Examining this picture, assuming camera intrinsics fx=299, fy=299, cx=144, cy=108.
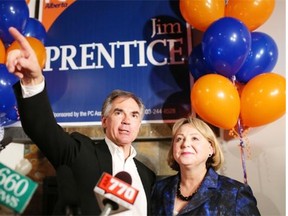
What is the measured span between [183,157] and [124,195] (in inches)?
29.2

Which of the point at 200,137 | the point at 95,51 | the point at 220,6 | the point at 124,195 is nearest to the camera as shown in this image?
the point at 124,195

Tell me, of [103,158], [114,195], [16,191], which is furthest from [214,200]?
[16,191]

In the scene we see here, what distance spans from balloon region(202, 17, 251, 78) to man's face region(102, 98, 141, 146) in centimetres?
57

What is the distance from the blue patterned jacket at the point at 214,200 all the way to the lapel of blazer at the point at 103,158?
31 centimetres

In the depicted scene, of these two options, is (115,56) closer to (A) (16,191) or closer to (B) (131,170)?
(B) (131,170)

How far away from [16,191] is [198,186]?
0.97 m

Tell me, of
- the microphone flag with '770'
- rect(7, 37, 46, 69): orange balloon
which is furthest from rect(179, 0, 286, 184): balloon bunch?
the microphone flag with '770'

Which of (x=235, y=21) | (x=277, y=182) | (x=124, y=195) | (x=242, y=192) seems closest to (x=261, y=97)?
(x=235, y=21)

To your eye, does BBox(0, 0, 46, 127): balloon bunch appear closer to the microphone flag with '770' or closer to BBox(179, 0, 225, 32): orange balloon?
BBox(179, 0, 225, 32): orange balloon

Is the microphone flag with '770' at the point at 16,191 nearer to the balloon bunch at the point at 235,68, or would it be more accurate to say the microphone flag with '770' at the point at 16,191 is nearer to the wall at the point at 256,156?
the balloon bunch at the point at 235,68

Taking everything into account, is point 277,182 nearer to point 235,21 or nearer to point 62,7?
point 235,21

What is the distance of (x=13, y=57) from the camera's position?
833mm

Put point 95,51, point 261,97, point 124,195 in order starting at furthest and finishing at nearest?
point 95,51 < point 261,97 < point 124,195

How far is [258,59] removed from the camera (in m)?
1.79
